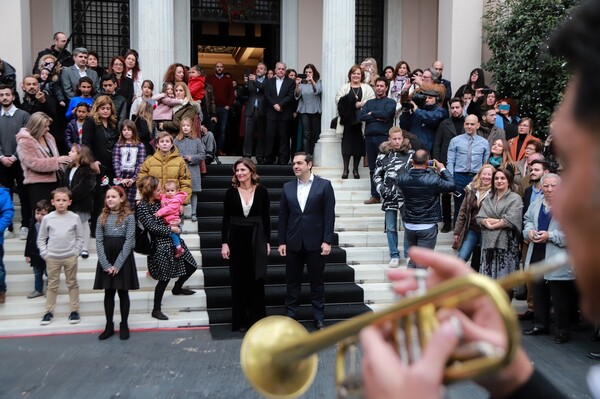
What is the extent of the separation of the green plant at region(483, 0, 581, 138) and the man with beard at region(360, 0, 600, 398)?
1188 cm

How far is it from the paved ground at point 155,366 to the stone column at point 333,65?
226 inches

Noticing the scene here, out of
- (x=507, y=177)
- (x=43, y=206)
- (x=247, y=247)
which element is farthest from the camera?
(x=507, y=177)

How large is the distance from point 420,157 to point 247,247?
278 cm

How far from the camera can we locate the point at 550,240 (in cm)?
830

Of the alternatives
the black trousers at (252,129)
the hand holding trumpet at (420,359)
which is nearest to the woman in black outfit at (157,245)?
the black trousers at (252,129)

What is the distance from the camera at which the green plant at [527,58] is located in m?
12.6

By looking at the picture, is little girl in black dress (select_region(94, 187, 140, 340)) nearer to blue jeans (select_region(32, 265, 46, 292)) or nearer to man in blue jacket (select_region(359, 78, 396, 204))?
blue jeans (select_region(32, 265, 46, 292))

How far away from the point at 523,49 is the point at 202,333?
29.0 ft

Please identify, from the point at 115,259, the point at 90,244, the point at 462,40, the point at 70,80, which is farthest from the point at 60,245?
the point at 462,40

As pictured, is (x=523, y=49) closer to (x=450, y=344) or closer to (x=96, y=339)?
(x=96, y=339)

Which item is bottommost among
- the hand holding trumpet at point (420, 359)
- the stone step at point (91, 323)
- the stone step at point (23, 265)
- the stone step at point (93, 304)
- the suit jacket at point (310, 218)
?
the stone step at point (91, 323)

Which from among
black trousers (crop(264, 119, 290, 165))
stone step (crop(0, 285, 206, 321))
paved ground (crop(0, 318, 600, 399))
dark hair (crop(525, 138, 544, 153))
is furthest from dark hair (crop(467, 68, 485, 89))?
stone step (crop(0, 285, 206, 321))

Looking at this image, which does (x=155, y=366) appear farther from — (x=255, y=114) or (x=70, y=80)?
(x=255, y=114)

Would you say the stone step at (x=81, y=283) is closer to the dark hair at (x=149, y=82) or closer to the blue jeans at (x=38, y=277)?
the blue jeans at (x=38, y=277)
